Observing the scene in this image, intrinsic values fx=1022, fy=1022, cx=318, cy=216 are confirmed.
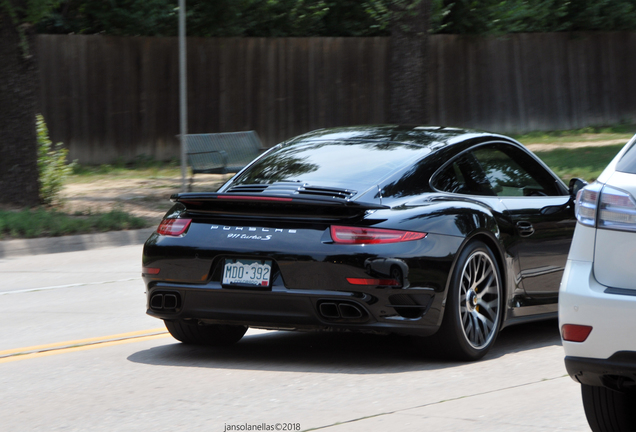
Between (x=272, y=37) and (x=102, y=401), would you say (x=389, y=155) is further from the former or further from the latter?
(x=272, y=37)

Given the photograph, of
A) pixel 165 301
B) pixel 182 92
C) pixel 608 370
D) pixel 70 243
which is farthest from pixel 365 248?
pixel 182 92

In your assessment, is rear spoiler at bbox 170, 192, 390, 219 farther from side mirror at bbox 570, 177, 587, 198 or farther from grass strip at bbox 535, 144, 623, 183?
grass strip at bbox 535, 144, 623, 183

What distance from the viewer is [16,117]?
47.7ft

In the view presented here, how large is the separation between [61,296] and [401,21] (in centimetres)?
996

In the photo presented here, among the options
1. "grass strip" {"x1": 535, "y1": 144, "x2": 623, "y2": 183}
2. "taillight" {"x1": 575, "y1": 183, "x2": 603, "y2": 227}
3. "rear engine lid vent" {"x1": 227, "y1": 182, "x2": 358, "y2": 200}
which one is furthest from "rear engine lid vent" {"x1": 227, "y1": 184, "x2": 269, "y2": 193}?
"grass strip" {"x1": 535, "y1": 144, "x2": 623, "y2": 183}

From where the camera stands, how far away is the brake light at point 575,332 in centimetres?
409

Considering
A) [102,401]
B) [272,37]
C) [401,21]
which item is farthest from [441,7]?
[102,401]

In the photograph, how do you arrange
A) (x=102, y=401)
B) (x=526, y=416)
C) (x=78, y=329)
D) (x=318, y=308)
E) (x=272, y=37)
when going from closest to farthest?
(x=526, y=416)
(x=102, y=401)
(x=318, y=308)
(x=78, y=329)
(x=272, y=37)

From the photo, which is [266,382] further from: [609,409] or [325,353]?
[609,409]

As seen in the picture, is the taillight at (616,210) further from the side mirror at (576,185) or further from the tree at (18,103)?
the tree at (18,103)

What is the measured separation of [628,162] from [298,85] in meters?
20.3

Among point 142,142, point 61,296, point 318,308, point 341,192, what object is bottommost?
point 142,142

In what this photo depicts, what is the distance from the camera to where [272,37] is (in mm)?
24141

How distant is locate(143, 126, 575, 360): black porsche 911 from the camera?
18.9 ft
